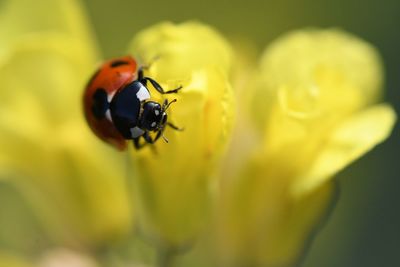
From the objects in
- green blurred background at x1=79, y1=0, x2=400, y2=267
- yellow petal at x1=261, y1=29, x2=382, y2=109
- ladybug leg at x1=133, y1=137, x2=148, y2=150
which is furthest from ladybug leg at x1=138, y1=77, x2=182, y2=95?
green blurred background at x1=79, y1=0, x2=400, y2=267

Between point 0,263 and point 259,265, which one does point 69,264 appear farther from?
point 259,265

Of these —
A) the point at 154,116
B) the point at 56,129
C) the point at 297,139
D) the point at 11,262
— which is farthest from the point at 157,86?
the point at 11,262

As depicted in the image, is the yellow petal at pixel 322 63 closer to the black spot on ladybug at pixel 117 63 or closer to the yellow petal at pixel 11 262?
the black spot on ladybug at pixel 117 63

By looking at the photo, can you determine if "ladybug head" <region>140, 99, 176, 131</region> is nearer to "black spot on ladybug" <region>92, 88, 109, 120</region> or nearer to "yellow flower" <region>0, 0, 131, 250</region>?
"black spot on ladybug" <region>92, 88, 109, 120</region>

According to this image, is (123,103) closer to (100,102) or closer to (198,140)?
(100,102)

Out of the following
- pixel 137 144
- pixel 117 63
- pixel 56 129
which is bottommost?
pixel 137 144

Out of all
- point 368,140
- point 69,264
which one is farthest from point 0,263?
point 368,140

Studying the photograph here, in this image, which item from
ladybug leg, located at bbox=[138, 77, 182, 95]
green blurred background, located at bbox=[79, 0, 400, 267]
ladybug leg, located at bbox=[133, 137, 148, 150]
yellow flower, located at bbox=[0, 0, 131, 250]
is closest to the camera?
ladybug leg, located at bbox=[138, 77, 182, 95]
